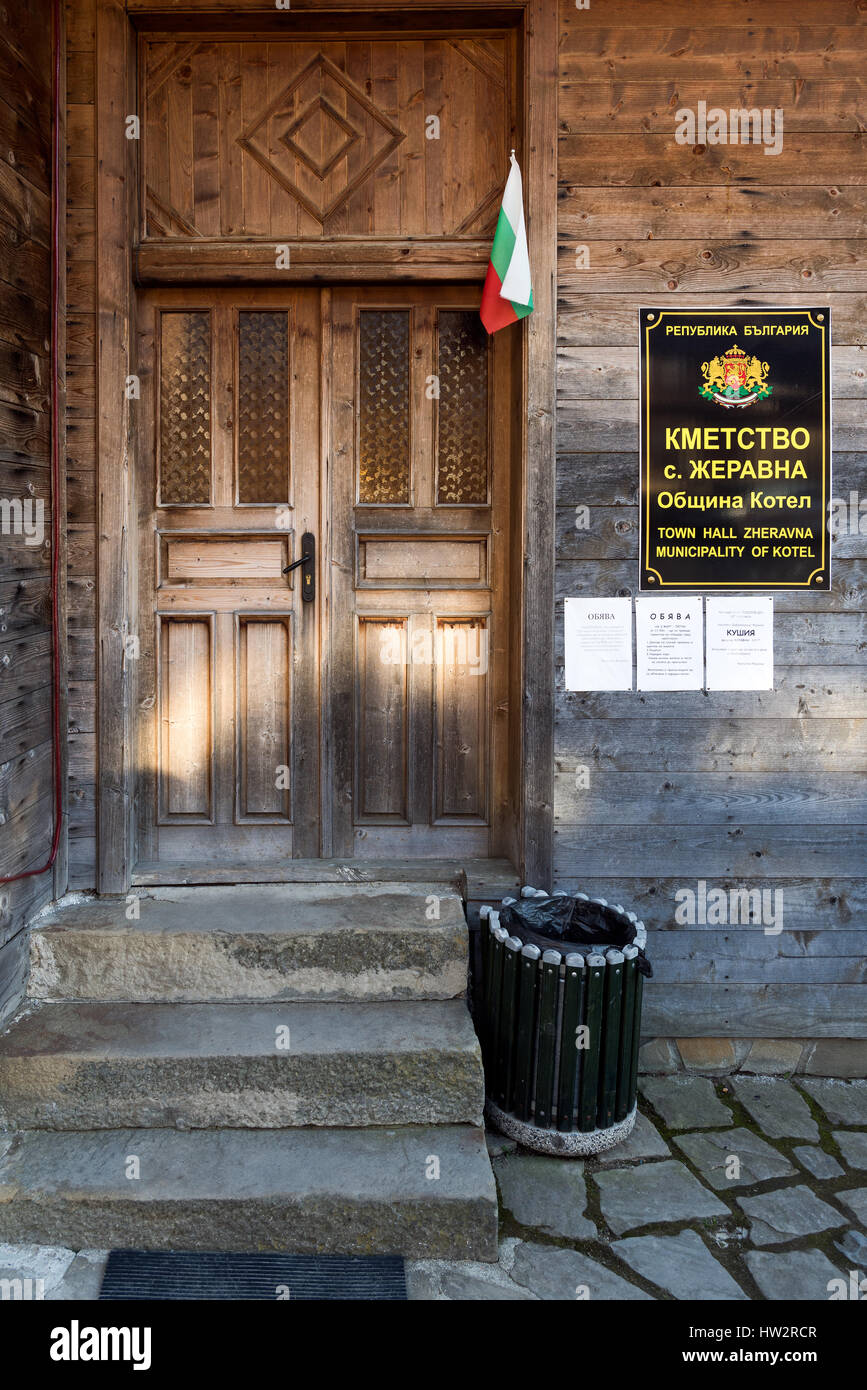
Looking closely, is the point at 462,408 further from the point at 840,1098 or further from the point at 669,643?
the point at 840,1098

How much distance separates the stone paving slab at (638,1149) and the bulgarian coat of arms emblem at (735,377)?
273cm

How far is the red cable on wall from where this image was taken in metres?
3.56

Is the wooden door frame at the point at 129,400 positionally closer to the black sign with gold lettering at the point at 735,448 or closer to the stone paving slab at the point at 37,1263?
the black sign with gold lettering at the point at 735,448

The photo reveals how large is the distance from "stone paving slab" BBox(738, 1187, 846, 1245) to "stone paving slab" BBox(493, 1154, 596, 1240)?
1.63 feet

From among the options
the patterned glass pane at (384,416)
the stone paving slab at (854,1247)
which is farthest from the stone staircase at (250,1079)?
the patterned glass pane at (384,416)

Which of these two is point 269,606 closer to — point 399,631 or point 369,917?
point 399,631

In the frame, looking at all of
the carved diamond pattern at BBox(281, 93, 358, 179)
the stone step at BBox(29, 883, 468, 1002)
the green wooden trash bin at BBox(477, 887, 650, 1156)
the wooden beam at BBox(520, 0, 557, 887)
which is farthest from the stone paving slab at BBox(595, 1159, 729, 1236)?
the carved diamond pattern at BBox(281, 93, 358, 179)

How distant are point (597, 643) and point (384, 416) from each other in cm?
128

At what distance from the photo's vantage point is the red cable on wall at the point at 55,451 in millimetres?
3562

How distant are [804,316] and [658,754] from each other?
179 cm

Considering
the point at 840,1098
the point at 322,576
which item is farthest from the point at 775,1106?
the point at 322,576

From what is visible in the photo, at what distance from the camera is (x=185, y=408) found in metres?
3.93
